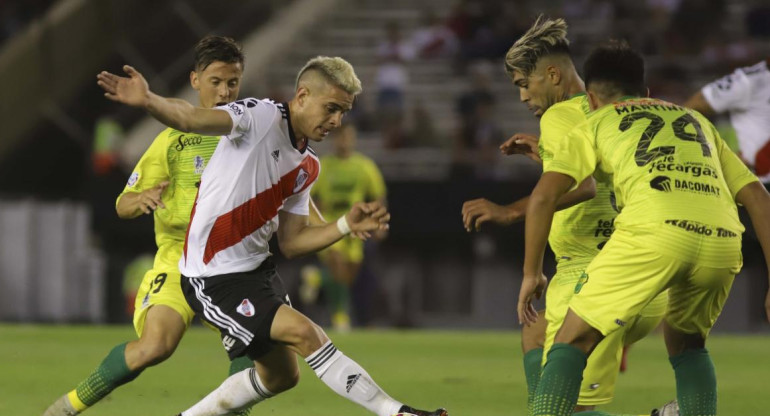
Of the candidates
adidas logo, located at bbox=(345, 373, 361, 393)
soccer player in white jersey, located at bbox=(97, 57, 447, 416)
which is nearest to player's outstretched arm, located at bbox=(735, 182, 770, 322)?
soccer player in white jersey, located at bbox=(97, 57, 447, 416)

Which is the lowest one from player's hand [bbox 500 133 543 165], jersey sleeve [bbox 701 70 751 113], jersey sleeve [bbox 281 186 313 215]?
jersey sleeve [bbox 281 186 313 215]

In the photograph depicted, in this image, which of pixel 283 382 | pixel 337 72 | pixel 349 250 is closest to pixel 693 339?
pixel 283 382

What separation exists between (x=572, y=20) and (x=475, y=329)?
5.62 m

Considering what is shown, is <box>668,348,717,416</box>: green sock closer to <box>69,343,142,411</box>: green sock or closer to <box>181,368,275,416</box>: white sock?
<box>181,368,275,416</box>: white sock

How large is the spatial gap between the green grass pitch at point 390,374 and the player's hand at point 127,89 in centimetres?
285

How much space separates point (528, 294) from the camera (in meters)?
5.46

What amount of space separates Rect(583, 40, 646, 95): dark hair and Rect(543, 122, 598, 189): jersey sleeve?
0.34 m

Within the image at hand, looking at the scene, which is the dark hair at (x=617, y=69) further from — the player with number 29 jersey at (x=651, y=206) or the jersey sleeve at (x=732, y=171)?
the jersey sleeve at (x=732, y=171)

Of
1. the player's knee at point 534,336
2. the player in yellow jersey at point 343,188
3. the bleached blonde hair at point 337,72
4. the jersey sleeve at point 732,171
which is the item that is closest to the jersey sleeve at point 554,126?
the jersey sleeve at point 732,171

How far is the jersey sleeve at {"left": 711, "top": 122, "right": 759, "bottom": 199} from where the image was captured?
219 inches

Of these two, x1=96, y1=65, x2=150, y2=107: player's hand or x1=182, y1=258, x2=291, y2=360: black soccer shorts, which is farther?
x1=182, y1=258, x2=291, y2=360: black soccer shorts

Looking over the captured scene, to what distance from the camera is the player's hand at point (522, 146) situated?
5.91m

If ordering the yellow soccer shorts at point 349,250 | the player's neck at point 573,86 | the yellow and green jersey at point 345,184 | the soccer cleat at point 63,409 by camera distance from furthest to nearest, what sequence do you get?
the yellow soccer shorts at point 349,250 → the yellow and green jersey at point 345,184 → the soccer cleat at point 63,409 → the player's neck at point 573,86

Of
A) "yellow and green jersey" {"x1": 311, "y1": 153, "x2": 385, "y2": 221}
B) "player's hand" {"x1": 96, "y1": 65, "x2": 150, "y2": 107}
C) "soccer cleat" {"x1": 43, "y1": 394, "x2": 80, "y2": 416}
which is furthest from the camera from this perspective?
"yellow and green jersey" {"x1": 311, "y1": 153, "x2": 385, "y2": 221}
